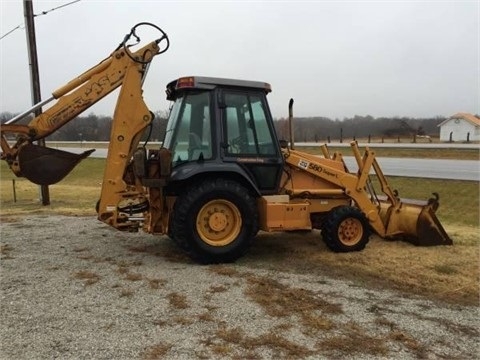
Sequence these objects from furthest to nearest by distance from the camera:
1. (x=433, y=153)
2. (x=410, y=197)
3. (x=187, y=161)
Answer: (x=433, y=153), (x=410, y=197), (x=187, y=161)

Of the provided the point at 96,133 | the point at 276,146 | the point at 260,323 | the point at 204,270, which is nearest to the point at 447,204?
the point at 276,146

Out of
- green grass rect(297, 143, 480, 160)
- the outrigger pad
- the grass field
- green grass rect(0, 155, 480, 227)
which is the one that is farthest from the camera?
green grass rect(297, 143, 480, 160)

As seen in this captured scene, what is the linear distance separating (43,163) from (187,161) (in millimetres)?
2042

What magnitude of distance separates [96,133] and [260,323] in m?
49.3

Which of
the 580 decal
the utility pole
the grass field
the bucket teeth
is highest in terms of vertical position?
the utility pole

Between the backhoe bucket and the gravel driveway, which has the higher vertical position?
the backhoe bucket

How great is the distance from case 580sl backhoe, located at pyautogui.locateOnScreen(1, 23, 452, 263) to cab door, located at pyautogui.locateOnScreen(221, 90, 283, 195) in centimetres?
1

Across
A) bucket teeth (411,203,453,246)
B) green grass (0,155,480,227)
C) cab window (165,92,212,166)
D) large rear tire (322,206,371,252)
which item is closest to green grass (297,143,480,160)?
green grass (0,155,480,227)

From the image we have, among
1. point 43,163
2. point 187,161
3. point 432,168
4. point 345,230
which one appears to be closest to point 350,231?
point 345,230

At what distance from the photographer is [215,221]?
6.81 metres

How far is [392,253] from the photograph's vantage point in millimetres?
7555

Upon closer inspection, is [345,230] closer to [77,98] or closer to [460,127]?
[77,98]

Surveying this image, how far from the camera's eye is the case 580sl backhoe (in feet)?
22.0

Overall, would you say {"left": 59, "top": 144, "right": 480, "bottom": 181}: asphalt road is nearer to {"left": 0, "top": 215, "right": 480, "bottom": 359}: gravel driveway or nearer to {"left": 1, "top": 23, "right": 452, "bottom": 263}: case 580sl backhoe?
{"left": 1, "top": 23, "right": 452, "bottom": 263}: case 580sl backhoe
